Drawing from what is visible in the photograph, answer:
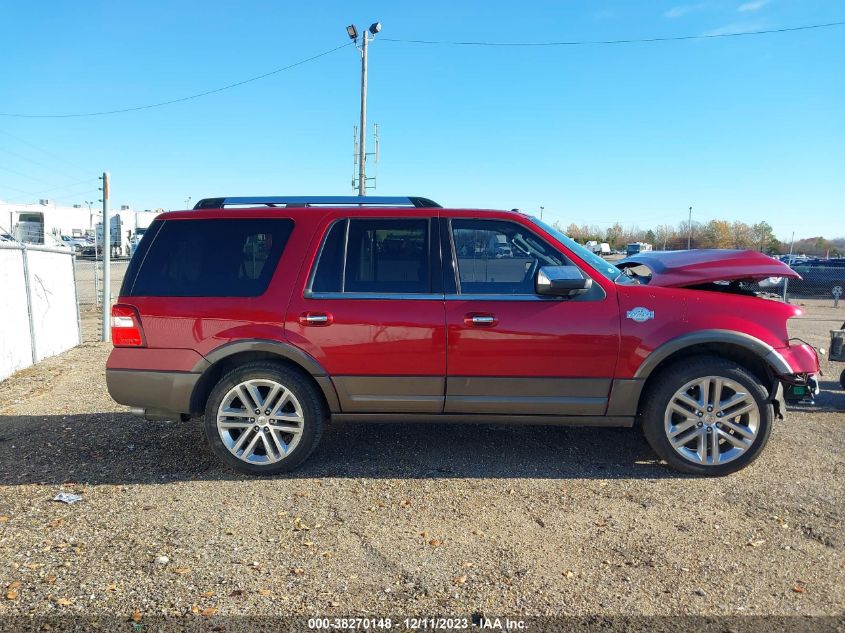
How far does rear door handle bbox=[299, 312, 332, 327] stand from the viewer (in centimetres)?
403

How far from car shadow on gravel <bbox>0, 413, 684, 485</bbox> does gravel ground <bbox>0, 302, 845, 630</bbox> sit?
22 mm

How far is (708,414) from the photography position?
13.2ft

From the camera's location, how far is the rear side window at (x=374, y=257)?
410 cm

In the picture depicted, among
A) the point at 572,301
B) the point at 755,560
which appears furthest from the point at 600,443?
the point at 755,560

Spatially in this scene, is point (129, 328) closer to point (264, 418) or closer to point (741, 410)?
point (264, 418)

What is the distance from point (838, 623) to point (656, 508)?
117cm

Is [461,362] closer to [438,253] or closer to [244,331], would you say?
[438,253]

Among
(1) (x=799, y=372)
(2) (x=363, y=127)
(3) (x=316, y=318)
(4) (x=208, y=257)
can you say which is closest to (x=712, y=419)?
(1) (x=799, y=372)

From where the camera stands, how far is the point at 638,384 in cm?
400

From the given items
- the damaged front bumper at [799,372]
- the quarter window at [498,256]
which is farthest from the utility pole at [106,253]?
the damaged front bumper at [799,372]

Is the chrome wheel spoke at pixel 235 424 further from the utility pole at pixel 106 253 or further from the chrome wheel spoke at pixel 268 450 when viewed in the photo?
the utility pole at pixel 106 253

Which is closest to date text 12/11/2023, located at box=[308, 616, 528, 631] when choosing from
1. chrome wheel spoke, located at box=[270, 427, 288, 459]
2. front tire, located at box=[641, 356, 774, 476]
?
chrome wheel spoke, located at box=[270, 427, 288, 459]

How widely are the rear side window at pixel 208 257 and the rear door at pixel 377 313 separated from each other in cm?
36

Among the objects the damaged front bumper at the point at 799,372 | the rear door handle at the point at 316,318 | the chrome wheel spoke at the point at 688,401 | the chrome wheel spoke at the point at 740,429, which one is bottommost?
the chrome wheel spoke at the point at 740,429
